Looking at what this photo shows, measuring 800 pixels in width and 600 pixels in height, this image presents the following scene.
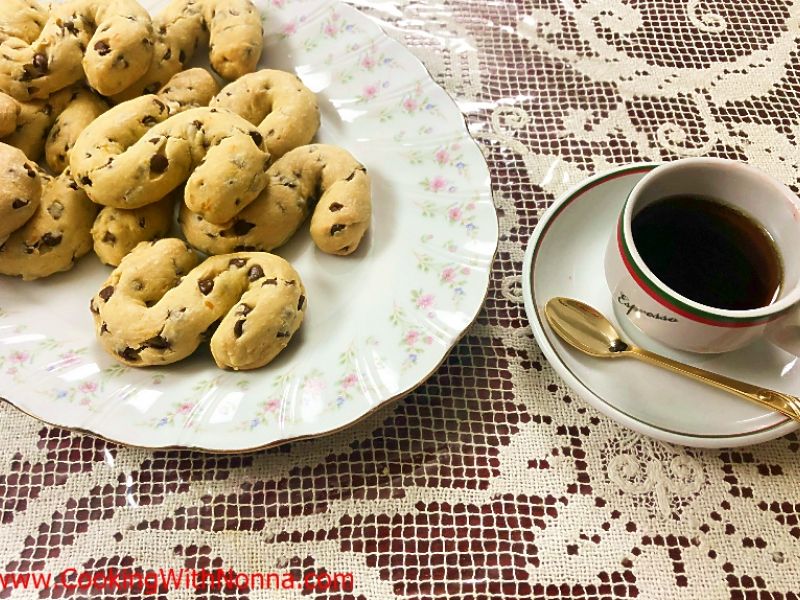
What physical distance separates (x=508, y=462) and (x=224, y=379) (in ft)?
1.18

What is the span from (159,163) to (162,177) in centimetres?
2

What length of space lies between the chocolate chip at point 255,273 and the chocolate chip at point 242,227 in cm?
7

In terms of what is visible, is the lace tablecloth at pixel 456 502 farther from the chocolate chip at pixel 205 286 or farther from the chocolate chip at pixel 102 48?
the chocolate chip at pixel 102 48

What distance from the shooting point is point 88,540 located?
0.73 m

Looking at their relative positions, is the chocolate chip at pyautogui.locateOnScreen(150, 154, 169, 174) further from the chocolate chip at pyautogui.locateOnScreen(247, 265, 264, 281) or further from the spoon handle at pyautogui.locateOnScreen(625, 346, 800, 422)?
the spoon handle at pyautogui.locateOnScreen(625, 346, 800, 422)

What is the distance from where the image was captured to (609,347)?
762 millimetres

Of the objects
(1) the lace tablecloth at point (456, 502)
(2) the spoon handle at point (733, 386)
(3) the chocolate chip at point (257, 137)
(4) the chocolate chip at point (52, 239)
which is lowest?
(1) the lace tablecloth at point (456, 502)

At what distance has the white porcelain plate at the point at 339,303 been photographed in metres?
0.72

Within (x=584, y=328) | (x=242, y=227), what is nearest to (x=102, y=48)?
(x=242, y=227)

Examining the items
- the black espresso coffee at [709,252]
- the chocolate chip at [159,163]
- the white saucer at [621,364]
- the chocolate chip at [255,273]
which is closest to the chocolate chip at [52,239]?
the chocolate chip at [159,163]

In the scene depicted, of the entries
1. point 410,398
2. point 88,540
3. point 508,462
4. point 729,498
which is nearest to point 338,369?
point 410,398

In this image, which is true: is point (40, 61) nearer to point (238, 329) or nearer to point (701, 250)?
point (238, 329)

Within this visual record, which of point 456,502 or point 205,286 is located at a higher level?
point 205,286

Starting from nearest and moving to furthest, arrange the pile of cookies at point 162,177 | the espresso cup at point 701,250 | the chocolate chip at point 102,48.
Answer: the espresso cup at point 701,250
the pile of cookies at point 162,177
the chocolate chip at point 102,48
